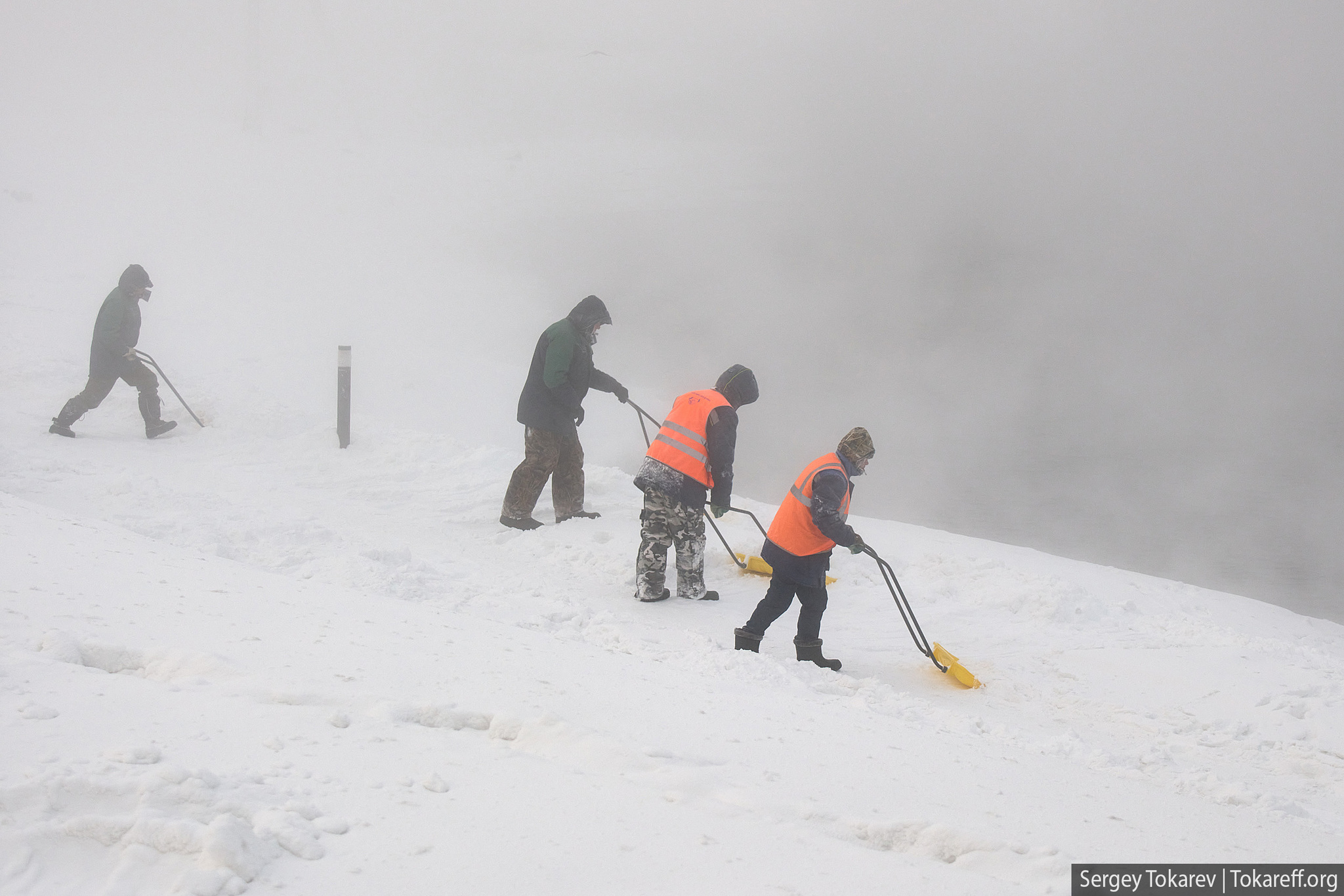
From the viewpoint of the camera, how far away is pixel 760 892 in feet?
6.52

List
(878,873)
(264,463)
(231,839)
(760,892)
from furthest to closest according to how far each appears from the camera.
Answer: (264,463) < (878,873) < (760,892) < (231,839)

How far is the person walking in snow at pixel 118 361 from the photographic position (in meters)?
7.92

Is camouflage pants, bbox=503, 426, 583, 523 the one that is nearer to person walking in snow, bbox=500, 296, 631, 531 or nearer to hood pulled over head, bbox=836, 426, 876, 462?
person walking in snow, bbox=500, 296, 631, 531

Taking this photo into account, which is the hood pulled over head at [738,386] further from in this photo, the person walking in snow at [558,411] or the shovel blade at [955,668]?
the shovel blade at [955,668]

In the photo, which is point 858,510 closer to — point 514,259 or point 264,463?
point 264,463

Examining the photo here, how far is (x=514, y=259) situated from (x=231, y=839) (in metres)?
22.9

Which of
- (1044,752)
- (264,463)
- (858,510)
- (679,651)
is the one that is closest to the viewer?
(1044,752)

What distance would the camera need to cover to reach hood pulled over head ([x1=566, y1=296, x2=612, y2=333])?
6508 millimetres

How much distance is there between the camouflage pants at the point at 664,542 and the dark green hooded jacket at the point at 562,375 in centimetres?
126

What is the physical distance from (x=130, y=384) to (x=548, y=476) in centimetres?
440

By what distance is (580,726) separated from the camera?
2.69m

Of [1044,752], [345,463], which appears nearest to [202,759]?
[1044,752]

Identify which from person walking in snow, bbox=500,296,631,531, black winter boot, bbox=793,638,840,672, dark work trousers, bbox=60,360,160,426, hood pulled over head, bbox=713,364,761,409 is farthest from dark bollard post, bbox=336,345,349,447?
black winter boot, bbox=793,638,840,672

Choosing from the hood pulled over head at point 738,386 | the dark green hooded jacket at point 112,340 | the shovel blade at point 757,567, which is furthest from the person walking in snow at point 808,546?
the dark green hooded jacket at point 112,340
